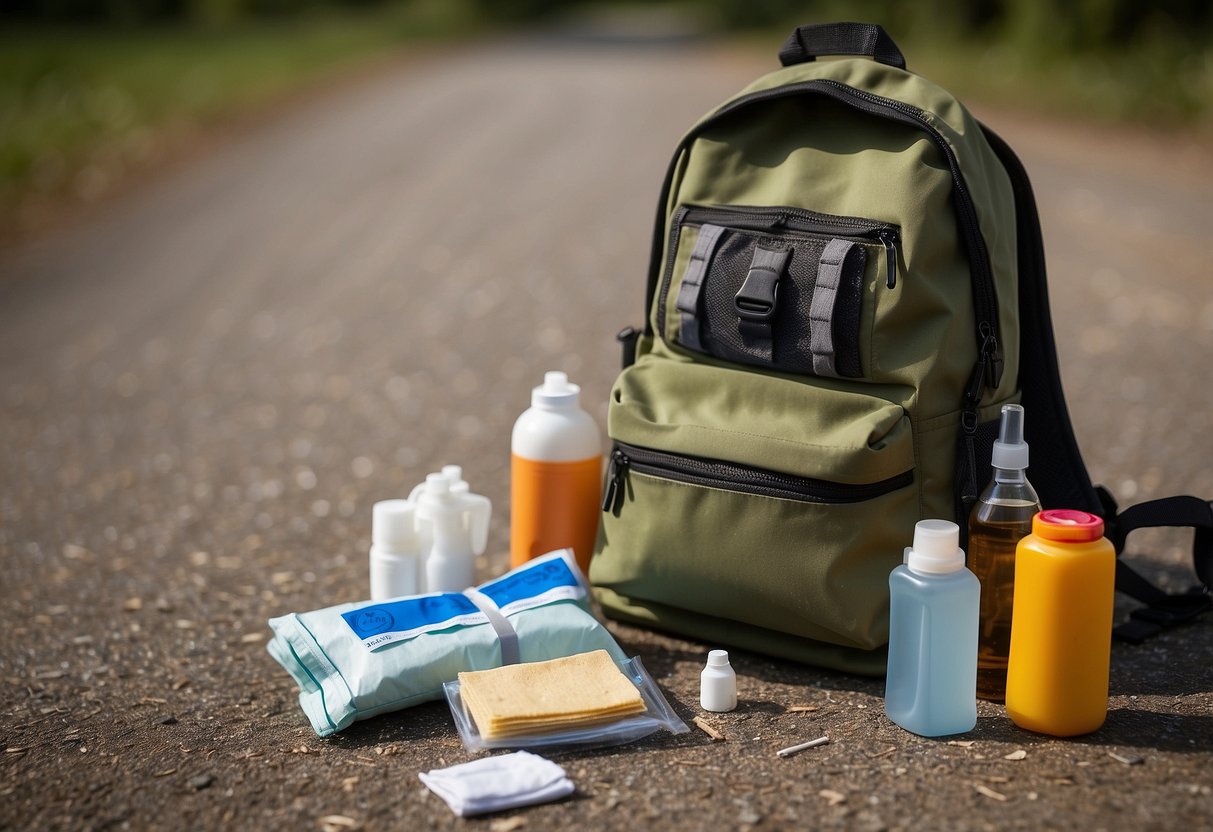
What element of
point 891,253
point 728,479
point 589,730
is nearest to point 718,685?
point 589,730

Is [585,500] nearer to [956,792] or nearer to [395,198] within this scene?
[956,792]

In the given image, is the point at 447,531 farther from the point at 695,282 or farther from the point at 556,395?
the point at 695,282

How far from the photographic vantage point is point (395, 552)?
3.12 meters

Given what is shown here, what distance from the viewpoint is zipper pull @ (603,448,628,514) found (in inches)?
120

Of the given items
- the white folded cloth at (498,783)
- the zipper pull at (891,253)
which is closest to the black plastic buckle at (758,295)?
the zipper pull at (891,253)

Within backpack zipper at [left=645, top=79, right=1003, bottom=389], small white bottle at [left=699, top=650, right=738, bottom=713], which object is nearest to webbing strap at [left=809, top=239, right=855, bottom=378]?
backpack zipper at [left=645, top=79, right=1003, bottom=389]

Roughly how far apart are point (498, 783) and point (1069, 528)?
4.04 ft

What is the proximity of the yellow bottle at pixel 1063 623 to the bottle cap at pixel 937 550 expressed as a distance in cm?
14

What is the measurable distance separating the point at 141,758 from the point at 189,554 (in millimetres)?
1340

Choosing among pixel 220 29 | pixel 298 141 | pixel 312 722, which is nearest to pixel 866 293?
pixel 312 722

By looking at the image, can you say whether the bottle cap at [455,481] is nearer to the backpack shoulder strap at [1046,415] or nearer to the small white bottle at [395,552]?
the small white bottle at [395,552]

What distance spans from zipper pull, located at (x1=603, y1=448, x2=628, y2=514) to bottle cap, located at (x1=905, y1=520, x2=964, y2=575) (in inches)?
32.7

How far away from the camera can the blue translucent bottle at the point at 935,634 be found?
8.08 feet

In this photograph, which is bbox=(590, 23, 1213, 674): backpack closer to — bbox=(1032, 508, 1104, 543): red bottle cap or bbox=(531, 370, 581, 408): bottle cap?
bbox=(531, 370, 581, 408): bottle cap
